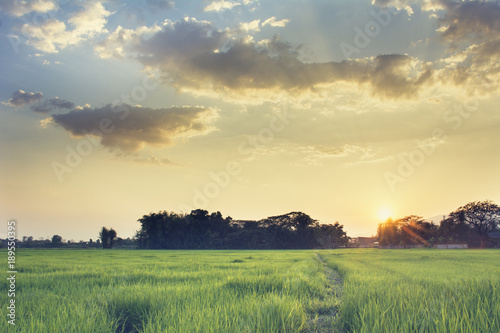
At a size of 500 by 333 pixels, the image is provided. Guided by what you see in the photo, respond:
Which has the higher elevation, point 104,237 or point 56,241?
point 56,241

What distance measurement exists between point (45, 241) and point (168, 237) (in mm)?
27731

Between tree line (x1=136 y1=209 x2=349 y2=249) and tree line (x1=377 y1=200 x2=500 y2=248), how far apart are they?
20273 millimetres

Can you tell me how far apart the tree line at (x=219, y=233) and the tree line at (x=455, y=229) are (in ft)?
66.5

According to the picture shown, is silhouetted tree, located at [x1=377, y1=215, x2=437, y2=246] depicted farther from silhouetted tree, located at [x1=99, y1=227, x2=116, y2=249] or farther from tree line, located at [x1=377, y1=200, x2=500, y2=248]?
silhouetted tree, located at [x1=99, y1=227, x2=116, y2=249]

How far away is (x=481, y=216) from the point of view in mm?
80250

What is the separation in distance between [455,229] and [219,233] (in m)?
60.8

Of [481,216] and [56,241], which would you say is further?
[481,216]

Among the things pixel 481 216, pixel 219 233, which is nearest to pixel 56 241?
pixel 219 233

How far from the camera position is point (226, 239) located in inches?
3312

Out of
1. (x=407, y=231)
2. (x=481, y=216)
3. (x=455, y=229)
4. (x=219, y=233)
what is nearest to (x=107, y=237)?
(x=219, y=233)

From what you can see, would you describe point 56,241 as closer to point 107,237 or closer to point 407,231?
point 107,237

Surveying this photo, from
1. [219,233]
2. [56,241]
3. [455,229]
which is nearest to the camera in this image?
[56,241]

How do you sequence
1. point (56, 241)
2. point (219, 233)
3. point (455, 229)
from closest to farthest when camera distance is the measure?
point (56, 241)
point (455, 229)
point (219, 233)

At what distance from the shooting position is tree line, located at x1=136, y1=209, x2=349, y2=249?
272 ft
